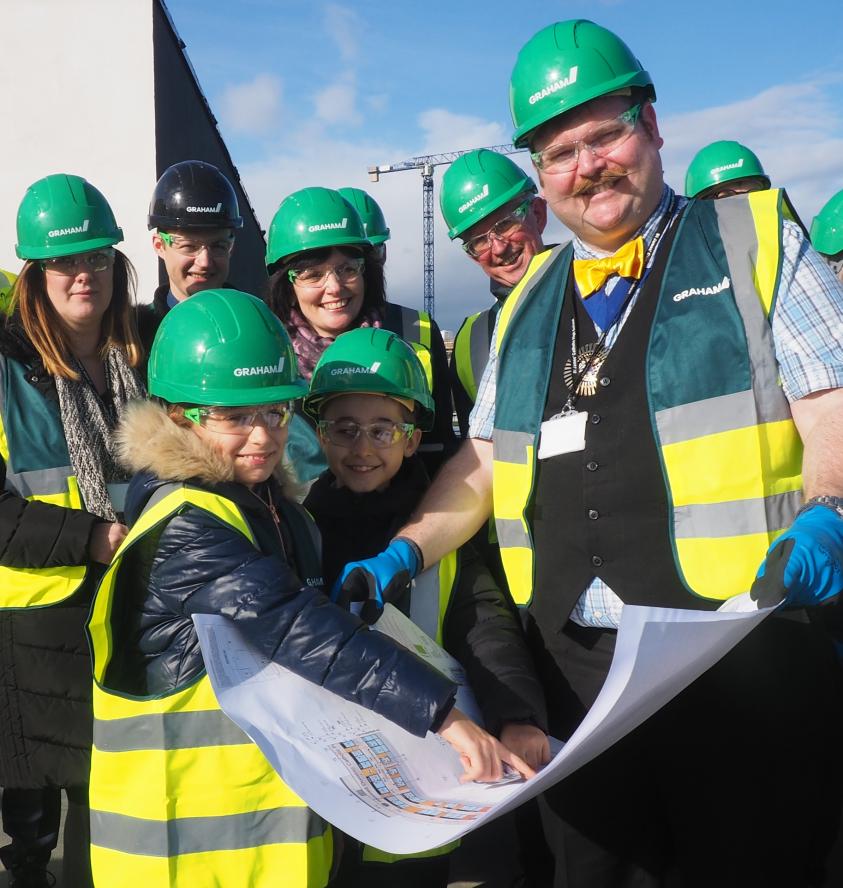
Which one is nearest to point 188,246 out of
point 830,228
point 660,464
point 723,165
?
point 660,464

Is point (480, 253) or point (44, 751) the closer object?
point (44, 751)

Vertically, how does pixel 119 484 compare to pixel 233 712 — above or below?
above

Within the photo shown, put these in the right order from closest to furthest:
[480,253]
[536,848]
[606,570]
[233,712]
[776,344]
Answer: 1. [233,712]
2. [776,344]
3. [606,570]
4. [536,848]
5. [480,253]

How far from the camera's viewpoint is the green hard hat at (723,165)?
5.79 m

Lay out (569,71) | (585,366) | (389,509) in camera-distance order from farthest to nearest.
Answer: (389,509)
(585,366)
(569,71)

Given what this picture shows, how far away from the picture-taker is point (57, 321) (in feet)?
9.91

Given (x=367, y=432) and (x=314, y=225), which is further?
(x=314, y=225)

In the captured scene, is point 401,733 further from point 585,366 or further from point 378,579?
point 585,366

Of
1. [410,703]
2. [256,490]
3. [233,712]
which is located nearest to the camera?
[233,712]

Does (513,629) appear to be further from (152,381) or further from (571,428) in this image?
(152,381)

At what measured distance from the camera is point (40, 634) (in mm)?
2912

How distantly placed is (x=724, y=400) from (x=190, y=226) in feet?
8.00

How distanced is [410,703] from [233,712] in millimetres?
372

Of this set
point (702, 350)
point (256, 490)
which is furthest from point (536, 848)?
point (702, 350)
